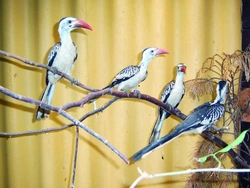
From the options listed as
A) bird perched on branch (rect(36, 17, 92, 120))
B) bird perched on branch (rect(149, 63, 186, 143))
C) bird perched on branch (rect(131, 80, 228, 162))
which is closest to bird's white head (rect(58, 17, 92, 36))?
bird perched on branch (rect(36, 17, 92, 120))

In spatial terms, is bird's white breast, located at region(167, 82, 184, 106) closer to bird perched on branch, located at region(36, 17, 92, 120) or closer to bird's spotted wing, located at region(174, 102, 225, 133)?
bird's spotted wing, located at region(174, 102, 225, 133)

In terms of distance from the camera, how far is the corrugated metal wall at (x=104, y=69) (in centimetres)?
119

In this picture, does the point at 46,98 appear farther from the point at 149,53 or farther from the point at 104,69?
the point at 149,53

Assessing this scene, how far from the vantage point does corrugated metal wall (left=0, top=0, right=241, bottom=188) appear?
1.19 m

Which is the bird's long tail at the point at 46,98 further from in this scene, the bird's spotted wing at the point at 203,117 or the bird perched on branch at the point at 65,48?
the bird's spotted wing at the point at 203,117

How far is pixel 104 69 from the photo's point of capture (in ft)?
4.00

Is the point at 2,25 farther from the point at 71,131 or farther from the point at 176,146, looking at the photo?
the point at 176,146

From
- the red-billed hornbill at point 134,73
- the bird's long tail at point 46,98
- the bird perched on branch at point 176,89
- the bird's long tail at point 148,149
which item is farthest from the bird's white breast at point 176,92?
the bird's long tail at point 46,98

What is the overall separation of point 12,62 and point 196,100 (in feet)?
2.59

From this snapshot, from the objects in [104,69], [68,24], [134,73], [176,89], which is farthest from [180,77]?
[68,24]

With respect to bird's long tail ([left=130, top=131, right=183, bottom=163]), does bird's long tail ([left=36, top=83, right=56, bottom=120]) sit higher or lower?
higher

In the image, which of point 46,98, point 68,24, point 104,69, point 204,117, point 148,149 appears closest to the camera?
point 148,149

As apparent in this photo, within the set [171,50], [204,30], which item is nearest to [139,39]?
[171,50]

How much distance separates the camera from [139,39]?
1.20 m
